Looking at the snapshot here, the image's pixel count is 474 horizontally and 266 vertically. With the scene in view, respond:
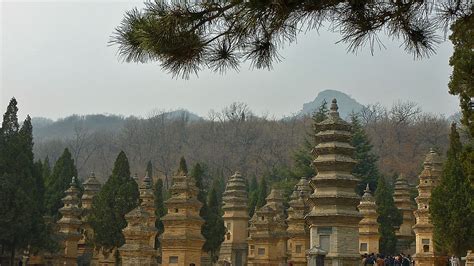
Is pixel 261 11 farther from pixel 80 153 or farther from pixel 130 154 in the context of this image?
pixel 80 153

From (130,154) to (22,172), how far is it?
53890 mm


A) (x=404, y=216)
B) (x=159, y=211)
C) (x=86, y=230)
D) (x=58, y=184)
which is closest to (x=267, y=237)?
(x=159, y=211)

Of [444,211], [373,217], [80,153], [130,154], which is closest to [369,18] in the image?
[444,211]

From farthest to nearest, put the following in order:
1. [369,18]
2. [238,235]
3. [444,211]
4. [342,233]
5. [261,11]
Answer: [238,235], [444,211], [342,233], [369,18], [261,11]

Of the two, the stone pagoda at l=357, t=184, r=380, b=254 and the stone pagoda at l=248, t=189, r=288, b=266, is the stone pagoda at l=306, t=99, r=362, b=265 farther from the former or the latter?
the stone pagoda at l=357, t=184, r=380, b=254

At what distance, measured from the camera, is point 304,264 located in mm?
36500

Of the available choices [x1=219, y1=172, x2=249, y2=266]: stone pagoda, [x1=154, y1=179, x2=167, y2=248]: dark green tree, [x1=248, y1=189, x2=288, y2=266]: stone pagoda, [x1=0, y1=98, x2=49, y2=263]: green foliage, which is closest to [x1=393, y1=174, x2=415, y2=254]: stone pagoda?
[x1=219, y1=172, x2=249, y2=266]: stone pagoda

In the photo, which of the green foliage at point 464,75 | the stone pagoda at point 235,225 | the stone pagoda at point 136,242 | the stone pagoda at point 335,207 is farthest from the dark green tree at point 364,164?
the green foliage at point 464,75

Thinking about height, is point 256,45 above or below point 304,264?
above

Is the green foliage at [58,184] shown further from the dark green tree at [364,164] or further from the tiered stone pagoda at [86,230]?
the dark green tree at [364,164]

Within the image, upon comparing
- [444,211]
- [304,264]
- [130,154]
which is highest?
[130,154]

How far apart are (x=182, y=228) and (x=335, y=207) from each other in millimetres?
8725

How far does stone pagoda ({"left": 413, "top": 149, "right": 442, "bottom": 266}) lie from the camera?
35.0 metres

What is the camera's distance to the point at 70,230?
37.6 metres
